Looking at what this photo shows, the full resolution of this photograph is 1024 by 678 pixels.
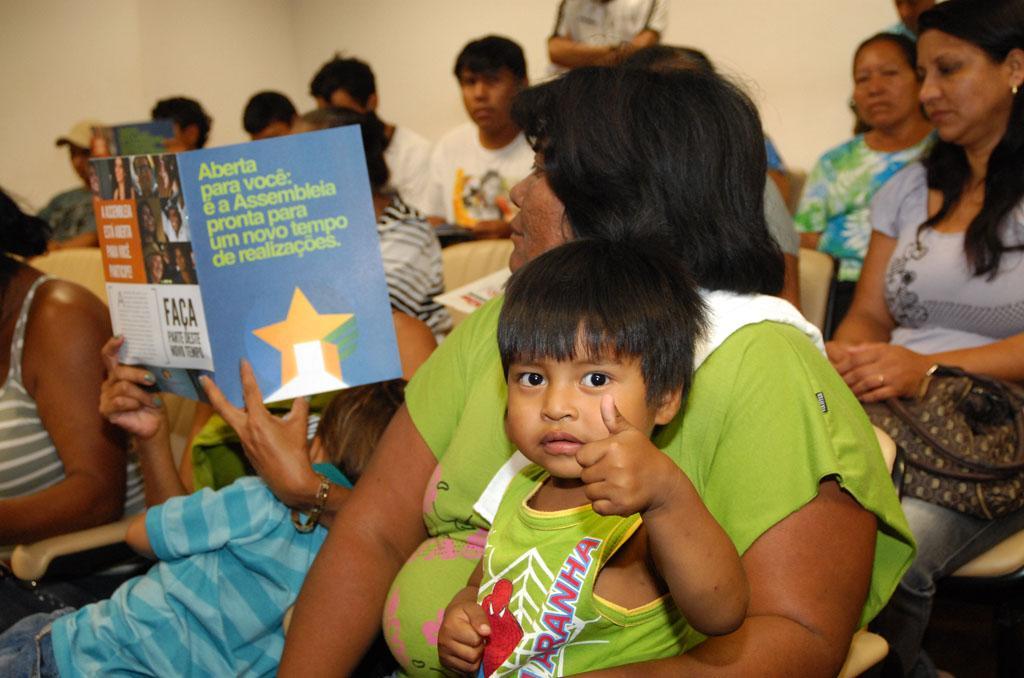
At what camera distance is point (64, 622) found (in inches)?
65.1

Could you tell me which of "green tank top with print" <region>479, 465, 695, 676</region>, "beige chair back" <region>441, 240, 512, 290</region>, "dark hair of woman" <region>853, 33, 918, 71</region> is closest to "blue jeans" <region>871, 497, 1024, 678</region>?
"green tank top with print" <region>479, 465, 695, 676</region>

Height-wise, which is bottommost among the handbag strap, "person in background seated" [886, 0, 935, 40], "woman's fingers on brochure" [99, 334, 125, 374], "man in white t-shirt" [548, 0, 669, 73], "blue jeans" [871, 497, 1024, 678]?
"blue jeans" [871, 497, 1024, 678]

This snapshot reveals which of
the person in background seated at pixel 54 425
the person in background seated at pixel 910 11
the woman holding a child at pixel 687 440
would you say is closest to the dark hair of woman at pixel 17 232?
the person in background seated at pixel 54 425

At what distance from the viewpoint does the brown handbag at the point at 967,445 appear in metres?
1.86

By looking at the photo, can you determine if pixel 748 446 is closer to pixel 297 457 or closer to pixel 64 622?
pixel 297 457

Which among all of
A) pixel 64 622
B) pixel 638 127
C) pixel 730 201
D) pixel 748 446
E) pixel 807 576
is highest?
pixel 638 127

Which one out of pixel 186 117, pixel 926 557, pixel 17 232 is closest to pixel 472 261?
pixel 17 232

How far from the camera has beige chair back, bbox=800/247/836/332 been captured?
2.60m

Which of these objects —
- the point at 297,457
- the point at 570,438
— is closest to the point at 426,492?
the point at 297,457

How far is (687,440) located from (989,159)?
170 centimetres

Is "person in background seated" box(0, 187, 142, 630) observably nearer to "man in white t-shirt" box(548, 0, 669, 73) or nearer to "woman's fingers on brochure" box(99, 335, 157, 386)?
"woman's fingers on brochure" box(99, 335, 157, 386)

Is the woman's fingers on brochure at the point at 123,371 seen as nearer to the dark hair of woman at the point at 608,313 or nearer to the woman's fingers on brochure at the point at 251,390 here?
the woman's fingers on brochure at the point at 251,390

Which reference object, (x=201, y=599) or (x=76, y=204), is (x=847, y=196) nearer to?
(x=201, y=599)

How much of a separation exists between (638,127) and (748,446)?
0.45m
